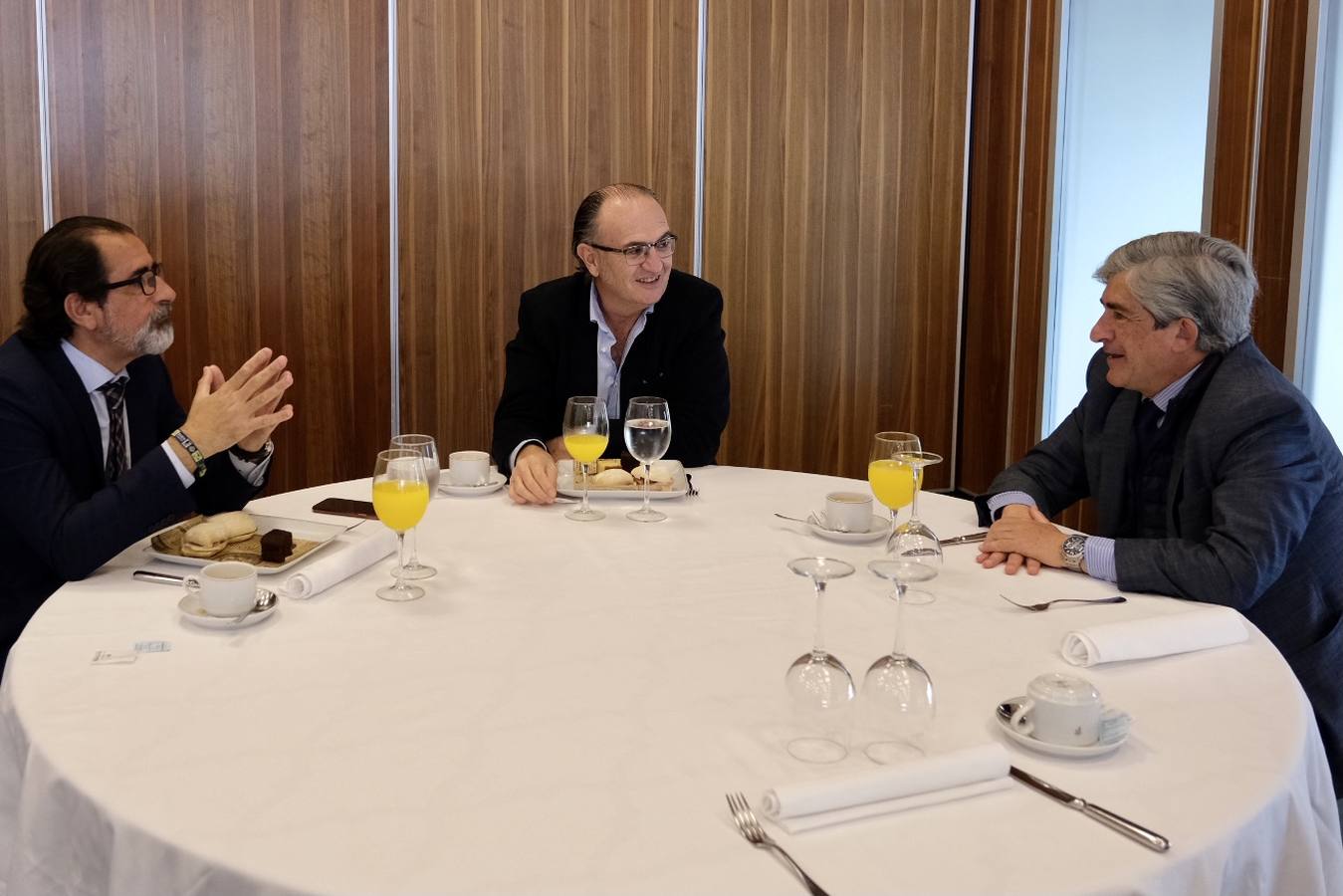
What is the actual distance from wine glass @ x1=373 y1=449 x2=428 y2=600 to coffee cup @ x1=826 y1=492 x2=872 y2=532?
71cm

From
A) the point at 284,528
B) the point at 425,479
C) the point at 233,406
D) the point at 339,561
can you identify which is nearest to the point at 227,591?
the point at 339,561

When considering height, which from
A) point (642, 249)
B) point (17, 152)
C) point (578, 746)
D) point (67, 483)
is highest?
point (17, 152)

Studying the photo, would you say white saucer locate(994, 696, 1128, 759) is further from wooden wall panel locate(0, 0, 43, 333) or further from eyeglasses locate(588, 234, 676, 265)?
wooden wall panel locate(0, 0, 43, 333)

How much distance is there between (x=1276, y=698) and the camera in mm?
1329

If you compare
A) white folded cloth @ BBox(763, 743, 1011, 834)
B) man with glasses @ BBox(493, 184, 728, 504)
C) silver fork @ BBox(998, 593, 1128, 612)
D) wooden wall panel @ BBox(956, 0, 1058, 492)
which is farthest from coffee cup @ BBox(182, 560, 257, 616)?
wooden wall panel @ BBox(956, 0, 1058, 492)

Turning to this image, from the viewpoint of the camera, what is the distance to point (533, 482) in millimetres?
2197

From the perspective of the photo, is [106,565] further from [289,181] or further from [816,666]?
[289,181]

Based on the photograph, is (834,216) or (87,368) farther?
(834,216)

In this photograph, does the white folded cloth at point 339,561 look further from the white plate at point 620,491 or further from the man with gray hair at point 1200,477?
the man with gray hair at point 1200,477

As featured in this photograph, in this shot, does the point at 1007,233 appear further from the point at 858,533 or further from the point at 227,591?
the point at 227,591

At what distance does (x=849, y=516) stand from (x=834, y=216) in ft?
9.74

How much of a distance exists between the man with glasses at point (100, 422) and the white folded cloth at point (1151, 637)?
4.48 feet

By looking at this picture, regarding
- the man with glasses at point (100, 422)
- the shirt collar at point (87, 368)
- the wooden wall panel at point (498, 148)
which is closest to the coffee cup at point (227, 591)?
the man with glasses at point (100, 422)

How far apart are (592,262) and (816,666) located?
1.96 meters
